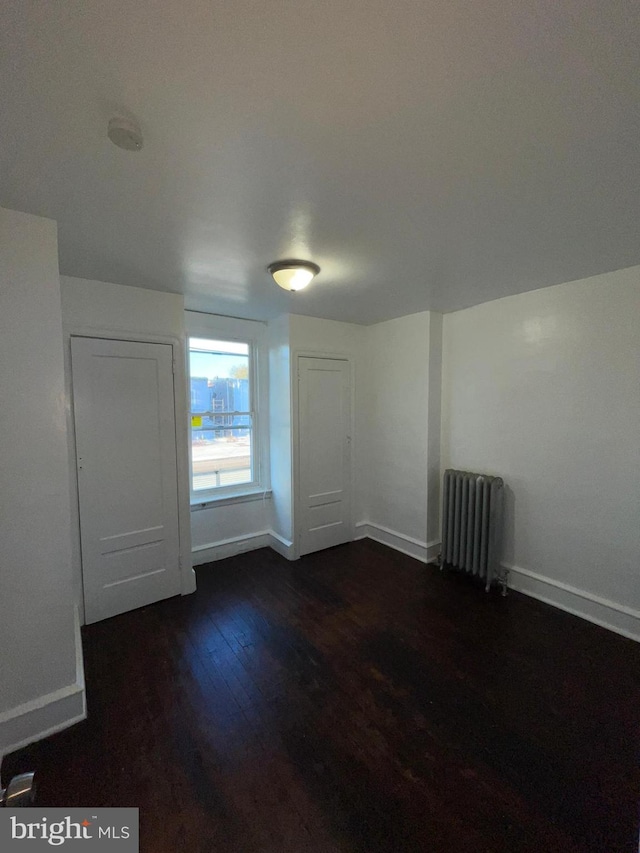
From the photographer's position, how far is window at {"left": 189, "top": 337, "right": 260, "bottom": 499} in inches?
133

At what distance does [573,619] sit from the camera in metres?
2.50

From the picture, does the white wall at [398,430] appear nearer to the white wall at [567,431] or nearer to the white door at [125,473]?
the white wall at [567,431]

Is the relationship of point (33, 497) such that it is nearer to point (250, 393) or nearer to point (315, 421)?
point (250, 393)

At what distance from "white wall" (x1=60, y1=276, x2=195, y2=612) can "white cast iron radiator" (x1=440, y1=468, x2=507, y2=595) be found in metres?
2.34

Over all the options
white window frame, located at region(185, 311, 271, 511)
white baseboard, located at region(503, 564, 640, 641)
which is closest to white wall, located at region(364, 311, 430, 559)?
white baseboard, located at region(503, 564, 640, 641)

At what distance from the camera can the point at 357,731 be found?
1.65 metres

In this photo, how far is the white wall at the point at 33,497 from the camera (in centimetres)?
156

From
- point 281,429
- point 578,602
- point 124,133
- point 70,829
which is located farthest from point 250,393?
point 578,602

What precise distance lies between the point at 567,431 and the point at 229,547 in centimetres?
323

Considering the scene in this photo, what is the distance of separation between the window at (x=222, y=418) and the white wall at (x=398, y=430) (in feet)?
4.53

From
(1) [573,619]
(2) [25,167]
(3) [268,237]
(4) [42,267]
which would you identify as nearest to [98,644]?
(4) [42,267]

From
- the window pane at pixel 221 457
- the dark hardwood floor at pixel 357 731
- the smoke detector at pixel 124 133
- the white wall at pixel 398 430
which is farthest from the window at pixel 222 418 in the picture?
the smoke detector at pixel 124 133

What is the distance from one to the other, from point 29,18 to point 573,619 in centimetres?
387

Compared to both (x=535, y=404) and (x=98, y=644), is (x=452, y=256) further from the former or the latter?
(x=98, y=644)
